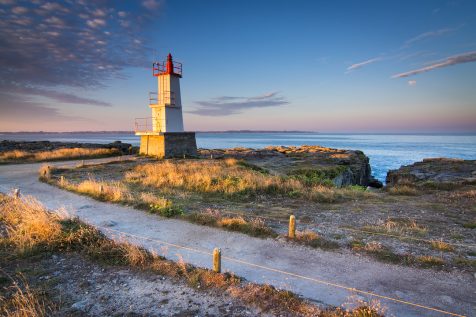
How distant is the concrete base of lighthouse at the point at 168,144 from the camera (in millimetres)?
28828

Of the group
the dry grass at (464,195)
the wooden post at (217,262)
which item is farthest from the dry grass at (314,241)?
the dry grass at (464,195)

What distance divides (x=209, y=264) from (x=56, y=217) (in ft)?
18.8

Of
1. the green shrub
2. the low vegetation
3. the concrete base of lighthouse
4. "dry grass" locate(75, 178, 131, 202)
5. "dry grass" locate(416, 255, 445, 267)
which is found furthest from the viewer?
the concrete base of lighthouse

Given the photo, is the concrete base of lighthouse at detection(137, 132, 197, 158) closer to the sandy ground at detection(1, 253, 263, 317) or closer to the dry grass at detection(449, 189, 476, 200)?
the sandy ground at detection(1, 253, 263, 317)

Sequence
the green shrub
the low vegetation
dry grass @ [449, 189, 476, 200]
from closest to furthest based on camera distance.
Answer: the low vegetation < the green shrub < dry grass @ [449, 189, 476, 200]

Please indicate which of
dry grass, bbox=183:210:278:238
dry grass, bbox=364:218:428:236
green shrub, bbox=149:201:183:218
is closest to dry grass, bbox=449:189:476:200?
dry grass, bbox=364:218:428:236

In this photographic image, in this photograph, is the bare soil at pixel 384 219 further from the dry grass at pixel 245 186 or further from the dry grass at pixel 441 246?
the dry grass at pixel 245 186

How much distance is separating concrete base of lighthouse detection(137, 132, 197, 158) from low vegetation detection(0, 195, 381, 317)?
59.9ft

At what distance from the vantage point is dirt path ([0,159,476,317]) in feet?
17.7

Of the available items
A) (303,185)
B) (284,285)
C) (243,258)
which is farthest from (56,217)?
(303,185)

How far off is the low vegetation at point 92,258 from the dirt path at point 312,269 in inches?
15.1

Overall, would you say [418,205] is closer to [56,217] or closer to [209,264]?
[209,264]

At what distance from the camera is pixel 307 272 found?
6398 millimetres

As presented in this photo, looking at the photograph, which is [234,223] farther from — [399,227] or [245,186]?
[245,186]
